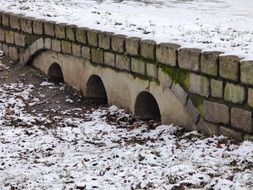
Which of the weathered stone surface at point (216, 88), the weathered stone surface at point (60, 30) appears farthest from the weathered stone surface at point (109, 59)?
the weathered stone surface at point (216, 88)

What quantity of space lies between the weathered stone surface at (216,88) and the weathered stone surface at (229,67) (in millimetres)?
126

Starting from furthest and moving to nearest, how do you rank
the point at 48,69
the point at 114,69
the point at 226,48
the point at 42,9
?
the point at 42,9 → the point at 48,69 → the point at 114,69 → the point at 226,48

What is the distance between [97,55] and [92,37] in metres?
0.29

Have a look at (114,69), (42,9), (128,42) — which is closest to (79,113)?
(114,69)

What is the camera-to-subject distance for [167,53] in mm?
6668

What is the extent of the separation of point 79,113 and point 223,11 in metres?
5.36

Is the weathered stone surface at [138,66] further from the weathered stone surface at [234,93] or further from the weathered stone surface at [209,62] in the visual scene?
the weathered stone surface at [234,93]

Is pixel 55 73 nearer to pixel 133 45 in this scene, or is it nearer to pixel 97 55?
pixel 97 55

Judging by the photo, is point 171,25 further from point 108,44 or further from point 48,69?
point 48,69

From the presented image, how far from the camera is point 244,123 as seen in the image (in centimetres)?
574


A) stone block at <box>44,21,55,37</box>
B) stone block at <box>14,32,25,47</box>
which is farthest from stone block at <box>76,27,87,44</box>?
stone block at <box>14,32,25,47</box>

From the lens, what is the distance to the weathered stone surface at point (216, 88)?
5.96 metres

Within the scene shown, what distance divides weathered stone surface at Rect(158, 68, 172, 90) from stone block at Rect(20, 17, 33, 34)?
384 centimetres

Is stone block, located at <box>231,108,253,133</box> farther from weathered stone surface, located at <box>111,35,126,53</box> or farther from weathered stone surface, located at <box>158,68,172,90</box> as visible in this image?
weathered stone surface, located at <box>111,35,126,53</box>
